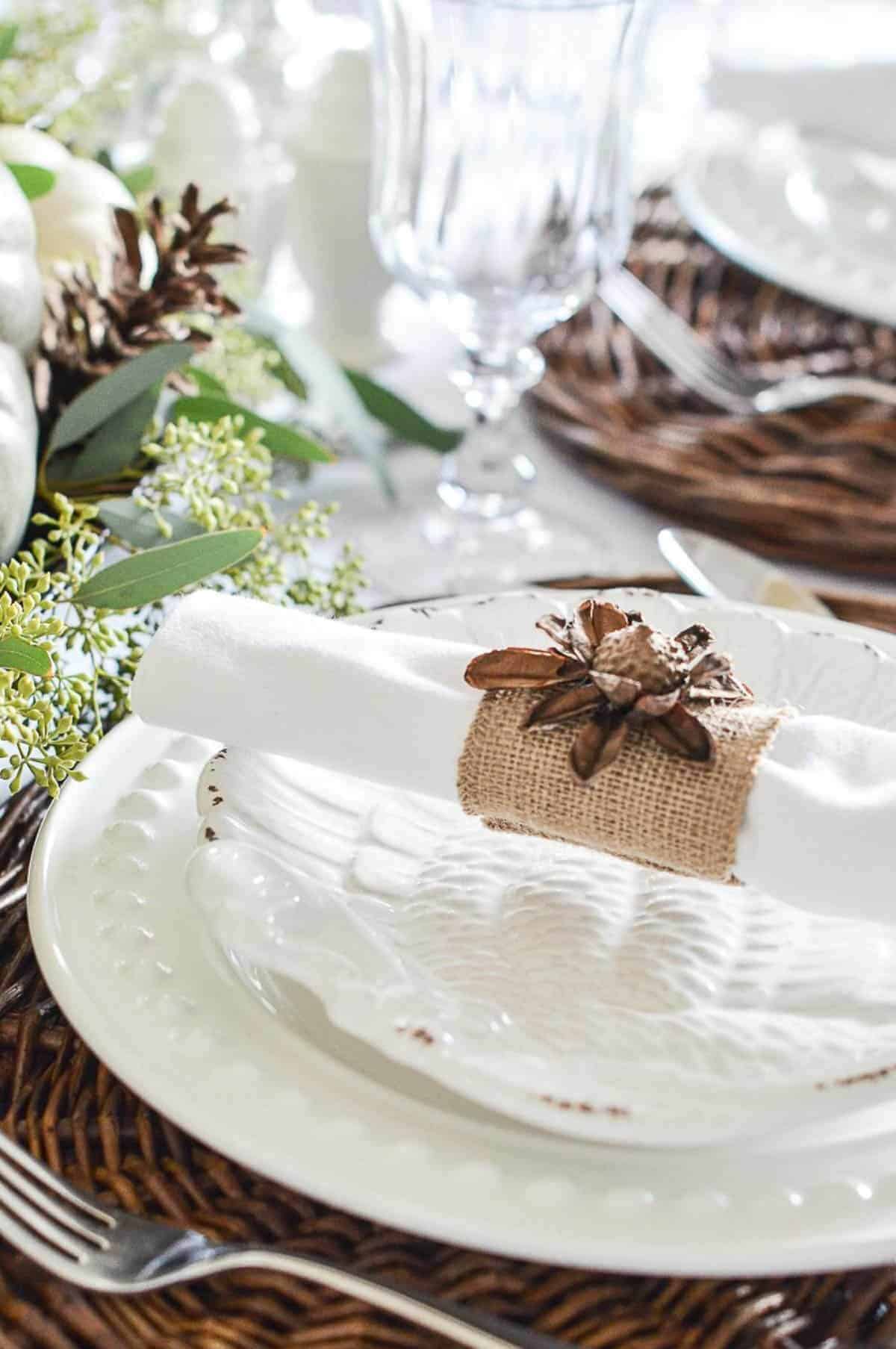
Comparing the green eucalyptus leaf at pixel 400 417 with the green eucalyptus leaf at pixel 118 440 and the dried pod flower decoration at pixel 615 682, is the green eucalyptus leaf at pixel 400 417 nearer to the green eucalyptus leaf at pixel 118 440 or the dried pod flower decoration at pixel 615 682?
the green eucalyptus leaf at pixel 118 440

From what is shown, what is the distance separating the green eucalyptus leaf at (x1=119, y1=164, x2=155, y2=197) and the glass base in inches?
8.0

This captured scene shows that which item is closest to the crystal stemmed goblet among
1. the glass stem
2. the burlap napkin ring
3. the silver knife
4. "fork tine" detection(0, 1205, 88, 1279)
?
the glass stem

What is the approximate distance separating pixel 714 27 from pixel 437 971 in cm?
144

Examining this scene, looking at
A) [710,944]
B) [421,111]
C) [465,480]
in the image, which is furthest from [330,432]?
[710,944]

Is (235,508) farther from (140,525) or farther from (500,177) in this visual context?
(500,177)

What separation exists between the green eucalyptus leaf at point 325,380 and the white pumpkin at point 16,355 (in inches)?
7.8

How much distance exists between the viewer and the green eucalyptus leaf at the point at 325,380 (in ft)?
2.59

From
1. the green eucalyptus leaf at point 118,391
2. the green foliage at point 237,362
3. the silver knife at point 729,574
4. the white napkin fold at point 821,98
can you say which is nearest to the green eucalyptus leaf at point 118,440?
the green eucalyptus leaf at point 118,391

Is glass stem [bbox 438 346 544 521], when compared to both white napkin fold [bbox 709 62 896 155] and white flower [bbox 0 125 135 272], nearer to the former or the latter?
white flower [bbox 0 125 135 272]

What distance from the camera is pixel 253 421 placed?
0.66 meters

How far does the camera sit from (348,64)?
88cm

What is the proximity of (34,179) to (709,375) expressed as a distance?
0.37 metres

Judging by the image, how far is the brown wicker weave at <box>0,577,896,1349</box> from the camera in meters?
0.32

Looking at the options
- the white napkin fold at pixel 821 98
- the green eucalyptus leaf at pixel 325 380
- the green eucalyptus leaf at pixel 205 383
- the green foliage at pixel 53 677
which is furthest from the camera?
the white napkin fold at pixel 821 98
